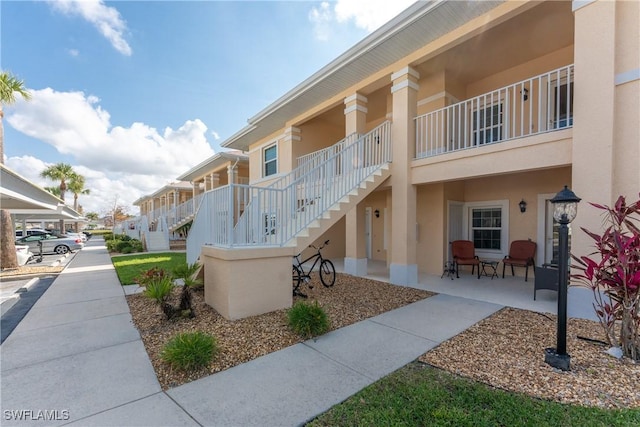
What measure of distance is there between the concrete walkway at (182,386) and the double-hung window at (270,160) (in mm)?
9508

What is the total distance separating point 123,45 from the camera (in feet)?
31.3

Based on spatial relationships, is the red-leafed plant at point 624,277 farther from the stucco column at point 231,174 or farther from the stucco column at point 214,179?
the stucco column at point 214,179

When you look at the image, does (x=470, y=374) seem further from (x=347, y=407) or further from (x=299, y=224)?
(x=299, y=224)

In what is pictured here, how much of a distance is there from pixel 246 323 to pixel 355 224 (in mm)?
5081

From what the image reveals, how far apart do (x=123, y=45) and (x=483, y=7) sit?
35.4 feet

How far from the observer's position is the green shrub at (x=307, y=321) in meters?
4.27

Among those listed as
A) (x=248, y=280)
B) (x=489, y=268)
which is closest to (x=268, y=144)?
(x=248, y=280)

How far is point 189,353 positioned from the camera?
130 inches

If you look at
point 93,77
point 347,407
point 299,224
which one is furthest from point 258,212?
point 93,77

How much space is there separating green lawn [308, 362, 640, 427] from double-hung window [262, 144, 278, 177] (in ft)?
38.0

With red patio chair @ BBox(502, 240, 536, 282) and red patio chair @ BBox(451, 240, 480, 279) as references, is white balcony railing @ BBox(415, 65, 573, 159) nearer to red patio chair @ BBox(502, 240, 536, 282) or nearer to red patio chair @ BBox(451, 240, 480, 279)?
red patio chair @ BBox(451, 240, 480, 279)

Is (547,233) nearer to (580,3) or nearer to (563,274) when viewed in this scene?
(580,3)

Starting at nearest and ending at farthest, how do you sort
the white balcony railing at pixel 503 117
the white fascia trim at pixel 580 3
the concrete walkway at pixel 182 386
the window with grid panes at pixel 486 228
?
the concrete walkway at pixel 182 386, the white fascia trim at pixel 580 3, the white balcony railing at pixel 503 117, the window with grid panes at pixel 486 228

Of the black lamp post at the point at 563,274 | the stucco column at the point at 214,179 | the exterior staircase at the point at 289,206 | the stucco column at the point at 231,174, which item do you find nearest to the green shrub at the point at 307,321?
the exterior staircase at the point at 289,206
